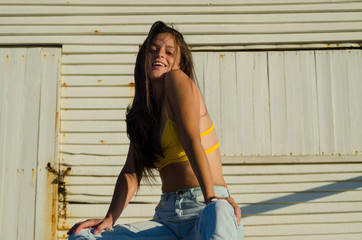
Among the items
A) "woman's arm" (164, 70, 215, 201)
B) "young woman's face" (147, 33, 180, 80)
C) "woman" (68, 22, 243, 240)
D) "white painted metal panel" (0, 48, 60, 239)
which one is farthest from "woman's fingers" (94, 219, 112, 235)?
"white painted metal panel" (0, 48, 60, 239)

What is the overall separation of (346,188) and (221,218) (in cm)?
392

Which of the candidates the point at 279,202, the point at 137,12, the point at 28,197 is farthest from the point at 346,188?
the point at 28,197

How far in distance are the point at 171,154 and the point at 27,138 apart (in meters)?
3.41

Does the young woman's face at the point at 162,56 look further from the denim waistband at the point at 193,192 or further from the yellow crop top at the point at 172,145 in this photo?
the denim waistband at the point at 193,192

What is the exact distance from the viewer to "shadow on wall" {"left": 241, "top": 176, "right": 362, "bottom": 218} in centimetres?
501

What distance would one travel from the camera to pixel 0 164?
506cm

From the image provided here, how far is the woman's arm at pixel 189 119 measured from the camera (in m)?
1.90

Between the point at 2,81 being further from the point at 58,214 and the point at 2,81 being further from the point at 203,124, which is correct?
the point at 203,124

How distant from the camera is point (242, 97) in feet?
17.0

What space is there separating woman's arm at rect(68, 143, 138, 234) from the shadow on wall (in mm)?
2855

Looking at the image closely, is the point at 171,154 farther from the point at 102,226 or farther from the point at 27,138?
the point at 27,138

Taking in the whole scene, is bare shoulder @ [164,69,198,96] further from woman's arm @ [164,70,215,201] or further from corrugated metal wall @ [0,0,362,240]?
corrugated metal wall @ [0,0,362,240]

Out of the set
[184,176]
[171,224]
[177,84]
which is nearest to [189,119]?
[177,84]

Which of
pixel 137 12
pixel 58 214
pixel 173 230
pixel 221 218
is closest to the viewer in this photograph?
pixel 221 218
